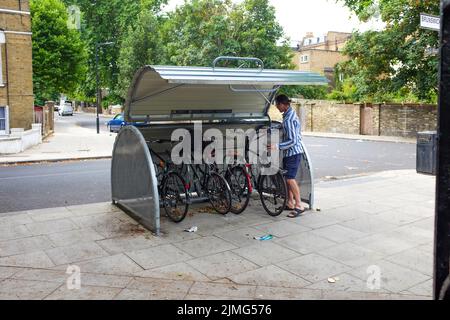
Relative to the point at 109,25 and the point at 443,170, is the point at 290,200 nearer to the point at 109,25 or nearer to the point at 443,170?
the point at 443,170

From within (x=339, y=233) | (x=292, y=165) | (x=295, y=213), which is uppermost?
(x=292, y=165)

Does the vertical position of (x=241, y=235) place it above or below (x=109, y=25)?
below

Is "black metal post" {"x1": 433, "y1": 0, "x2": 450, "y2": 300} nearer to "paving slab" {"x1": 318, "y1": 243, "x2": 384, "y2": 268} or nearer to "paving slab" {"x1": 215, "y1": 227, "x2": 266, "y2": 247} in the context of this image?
"paving slab" {"x1": 318, "y1": 243, "x2": 384, "y2": 268}

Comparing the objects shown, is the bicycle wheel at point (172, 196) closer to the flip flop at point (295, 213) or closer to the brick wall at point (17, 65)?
the flip flop at point (295, 213)

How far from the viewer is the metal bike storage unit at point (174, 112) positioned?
6.07 m

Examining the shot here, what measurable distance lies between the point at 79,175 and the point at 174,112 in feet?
18.5

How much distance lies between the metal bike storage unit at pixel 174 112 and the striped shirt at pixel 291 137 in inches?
17.4

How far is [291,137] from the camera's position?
6977 mm

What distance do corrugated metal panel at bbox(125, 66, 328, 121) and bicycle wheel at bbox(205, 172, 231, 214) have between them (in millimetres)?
1367

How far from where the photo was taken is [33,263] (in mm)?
5078

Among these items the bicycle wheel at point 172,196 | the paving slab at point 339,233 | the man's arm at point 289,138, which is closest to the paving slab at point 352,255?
the paving slab at point 339,233

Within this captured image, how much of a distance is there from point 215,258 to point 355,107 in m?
26.5

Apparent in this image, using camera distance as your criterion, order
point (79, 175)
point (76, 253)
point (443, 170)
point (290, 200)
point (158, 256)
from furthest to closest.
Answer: point (79, 175), point (290, 200), point (76, 253), point (158, 256), point (443, 170)

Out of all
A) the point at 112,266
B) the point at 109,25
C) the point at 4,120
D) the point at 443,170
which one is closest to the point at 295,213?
the point at 112,266
